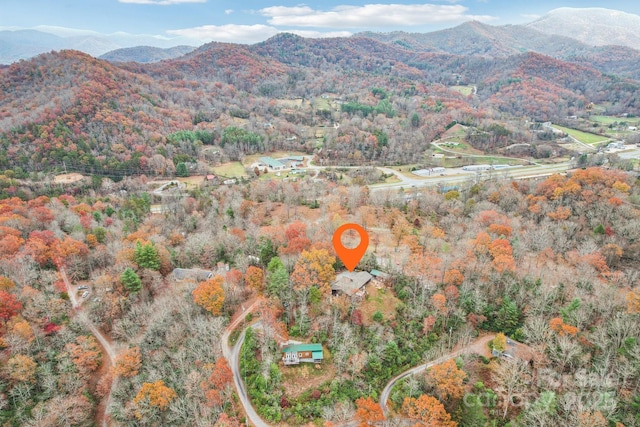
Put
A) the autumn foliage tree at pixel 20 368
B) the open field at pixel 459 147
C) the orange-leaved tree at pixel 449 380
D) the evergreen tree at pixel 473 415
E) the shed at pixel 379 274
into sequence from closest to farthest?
the evergreen tree at pixel 473 415 → the orange-leaved tree at pixel 449 380 → the autumn foliage tree at pixel 20 368 → the shed at pixel 379 274 → the open field at pixel 459 147

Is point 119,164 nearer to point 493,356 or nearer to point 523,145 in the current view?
point 493,356

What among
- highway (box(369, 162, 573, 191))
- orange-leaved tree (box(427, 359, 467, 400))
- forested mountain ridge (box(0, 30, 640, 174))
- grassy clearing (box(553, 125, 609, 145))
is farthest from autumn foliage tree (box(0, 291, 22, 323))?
grassy clearing (box(553, 125, 609, 145))

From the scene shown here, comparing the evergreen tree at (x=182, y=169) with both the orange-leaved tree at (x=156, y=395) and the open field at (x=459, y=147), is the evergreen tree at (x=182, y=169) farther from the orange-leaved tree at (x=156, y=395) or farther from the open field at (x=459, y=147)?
the open field at (x=459, y=147)

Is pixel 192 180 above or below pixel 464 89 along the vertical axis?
below

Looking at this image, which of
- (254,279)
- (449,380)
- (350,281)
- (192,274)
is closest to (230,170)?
(192,274)

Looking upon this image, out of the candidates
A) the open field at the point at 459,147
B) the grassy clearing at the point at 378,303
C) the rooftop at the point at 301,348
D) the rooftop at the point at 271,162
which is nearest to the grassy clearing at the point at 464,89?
the open field at the point at 459,147

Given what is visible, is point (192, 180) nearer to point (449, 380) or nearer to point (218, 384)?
point (218, 384)

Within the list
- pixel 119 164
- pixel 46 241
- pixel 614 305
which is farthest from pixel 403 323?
pixel 119 164

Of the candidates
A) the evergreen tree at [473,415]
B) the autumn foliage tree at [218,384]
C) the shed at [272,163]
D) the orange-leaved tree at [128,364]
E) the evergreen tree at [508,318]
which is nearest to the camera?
the evergreen tree at [473,415]
